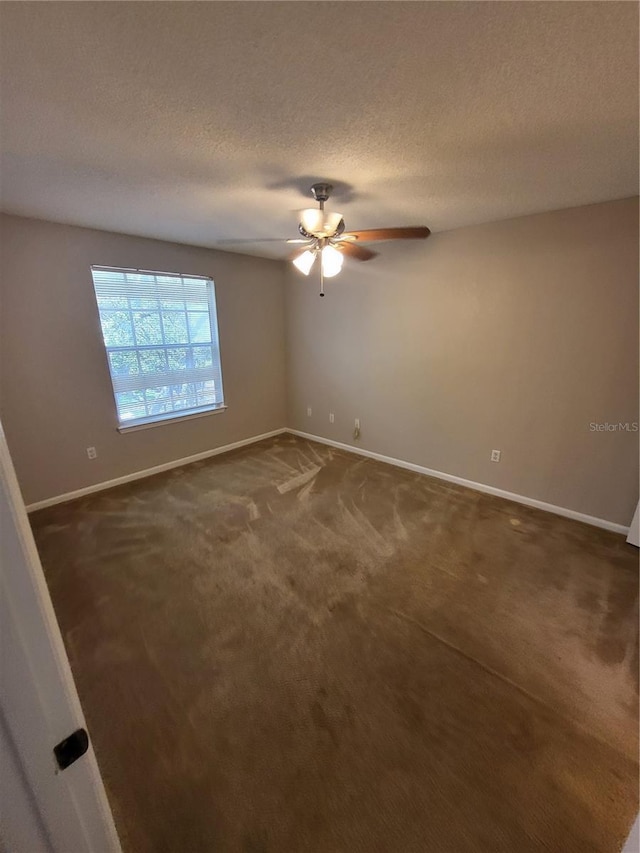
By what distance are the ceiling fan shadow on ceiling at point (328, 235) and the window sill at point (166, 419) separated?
2.09 meters

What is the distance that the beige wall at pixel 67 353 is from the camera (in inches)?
98.8

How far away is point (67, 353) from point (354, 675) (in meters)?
3.12

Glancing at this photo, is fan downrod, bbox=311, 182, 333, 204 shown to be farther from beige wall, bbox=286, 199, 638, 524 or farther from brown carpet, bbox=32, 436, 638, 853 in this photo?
brown carpet, bbox=32, 436, 638, 853

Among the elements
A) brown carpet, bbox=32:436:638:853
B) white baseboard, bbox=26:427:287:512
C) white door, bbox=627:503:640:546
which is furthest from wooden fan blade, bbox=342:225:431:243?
white baseboard, bbox=26:427:287:512

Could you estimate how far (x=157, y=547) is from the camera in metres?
2.35

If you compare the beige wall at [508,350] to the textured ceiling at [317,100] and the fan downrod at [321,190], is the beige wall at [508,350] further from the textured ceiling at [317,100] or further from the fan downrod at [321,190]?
the fan downrod at [321,190]

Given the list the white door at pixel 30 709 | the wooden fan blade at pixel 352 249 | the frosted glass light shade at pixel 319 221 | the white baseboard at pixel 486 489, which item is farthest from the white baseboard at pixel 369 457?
the white door at pixel 30 709

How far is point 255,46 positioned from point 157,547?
8.47 feet

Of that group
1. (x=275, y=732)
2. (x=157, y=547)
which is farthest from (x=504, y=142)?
(x=157, y=547)

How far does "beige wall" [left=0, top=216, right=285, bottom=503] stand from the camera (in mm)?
2510

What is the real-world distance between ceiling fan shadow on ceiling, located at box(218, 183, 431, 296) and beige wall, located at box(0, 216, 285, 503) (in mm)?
1621

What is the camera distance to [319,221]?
1.82 m

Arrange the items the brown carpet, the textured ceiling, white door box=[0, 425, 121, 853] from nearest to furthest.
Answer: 1. white door box=[0, 425, 121, 853]
2. the textured ceiling
3. the brown carpet

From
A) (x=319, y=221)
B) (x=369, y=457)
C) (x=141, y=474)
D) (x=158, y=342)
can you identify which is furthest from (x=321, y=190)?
(x=141, y=474)
